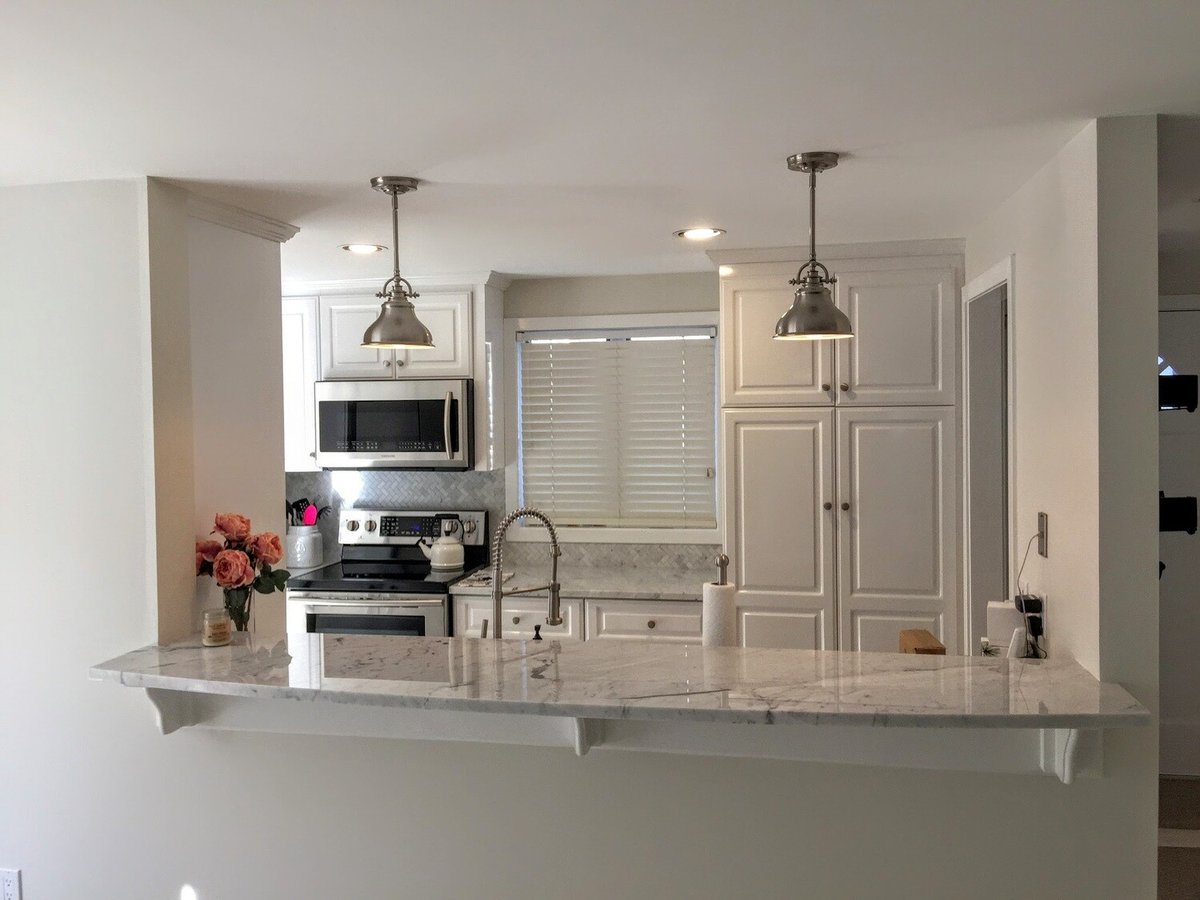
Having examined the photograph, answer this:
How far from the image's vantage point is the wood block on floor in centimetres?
290

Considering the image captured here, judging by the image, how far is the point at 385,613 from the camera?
414 cm

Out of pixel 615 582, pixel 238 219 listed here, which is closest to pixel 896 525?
pixel 615 582

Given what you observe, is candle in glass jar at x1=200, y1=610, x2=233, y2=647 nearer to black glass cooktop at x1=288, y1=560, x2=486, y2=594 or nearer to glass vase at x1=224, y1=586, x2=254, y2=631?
glass vase at x1=224, y1=586, x2=254, y2=631

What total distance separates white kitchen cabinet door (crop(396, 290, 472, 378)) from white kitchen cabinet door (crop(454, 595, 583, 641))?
1032mm

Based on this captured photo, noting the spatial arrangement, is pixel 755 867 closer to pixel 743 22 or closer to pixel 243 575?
pixel 243 575

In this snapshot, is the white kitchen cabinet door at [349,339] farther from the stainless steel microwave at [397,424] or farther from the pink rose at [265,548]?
the pink rose at [265,548]

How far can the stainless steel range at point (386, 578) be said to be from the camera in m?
4.14

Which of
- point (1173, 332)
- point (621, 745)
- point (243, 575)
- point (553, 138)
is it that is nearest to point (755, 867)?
point (621, 745)

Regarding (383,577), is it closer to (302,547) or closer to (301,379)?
(302,547)

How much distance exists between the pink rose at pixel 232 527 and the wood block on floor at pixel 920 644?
6.68ft

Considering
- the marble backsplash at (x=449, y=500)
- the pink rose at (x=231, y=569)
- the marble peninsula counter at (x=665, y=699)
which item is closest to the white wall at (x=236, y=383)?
the pink rose at (x=231, y=569)

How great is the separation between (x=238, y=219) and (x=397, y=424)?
1566 mm

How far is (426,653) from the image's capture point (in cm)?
254

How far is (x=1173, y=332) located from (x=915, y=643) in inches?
84.6
